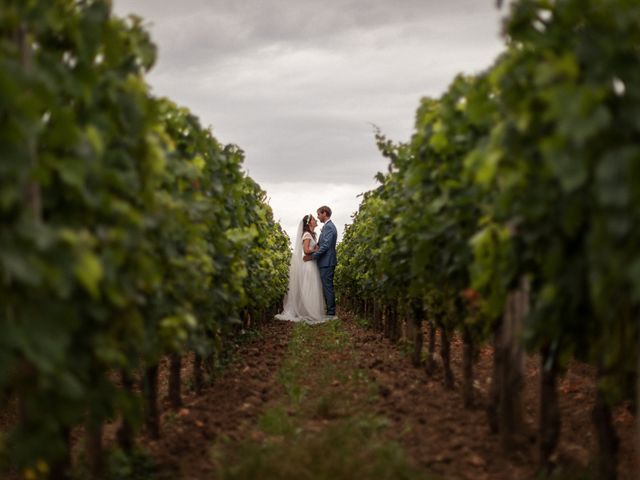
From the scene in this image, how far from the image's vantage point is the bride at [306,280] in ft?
59.4

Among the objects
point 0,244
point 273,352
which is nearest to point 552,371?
point 0,244

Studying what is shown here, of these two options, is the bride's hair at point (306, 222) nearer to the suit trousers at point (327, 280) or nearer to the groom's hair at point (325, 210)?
the groom's hair at point (325, 210)

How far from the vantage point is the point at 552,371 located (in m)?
4.53

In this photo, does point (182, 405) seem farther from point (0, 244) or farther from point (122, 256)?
point (0, 244)

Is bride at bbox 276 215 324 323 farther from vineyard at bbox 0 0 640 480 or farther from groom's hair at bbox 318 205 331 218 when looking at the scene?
vineyard at bbox 0 0 640 480

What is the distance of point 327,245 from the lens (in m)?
18.0

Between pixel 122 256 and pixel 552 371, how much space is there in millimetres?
2691

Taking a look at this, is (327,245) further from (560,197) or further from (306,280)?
(560,197)

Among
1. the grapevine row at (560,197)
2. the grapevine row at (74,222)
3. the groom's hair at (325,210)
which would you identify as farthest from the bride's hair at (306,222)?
the grapevine row at (74,222)

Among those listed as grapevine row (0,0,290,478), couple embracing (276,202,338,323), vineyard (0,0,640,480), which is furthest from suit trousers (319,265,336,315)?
grapevine row (0,0,290,478)

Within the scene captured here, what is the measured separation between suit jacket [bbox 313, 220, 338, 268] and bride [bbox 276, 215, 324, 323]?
0.17 m

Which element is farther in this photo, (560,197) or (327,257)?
(327,257)

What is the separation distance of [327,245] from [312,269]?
0.71 m

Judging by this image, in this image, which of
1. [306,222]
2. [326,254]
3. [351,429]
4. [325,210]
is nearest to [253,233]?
[351,429]
